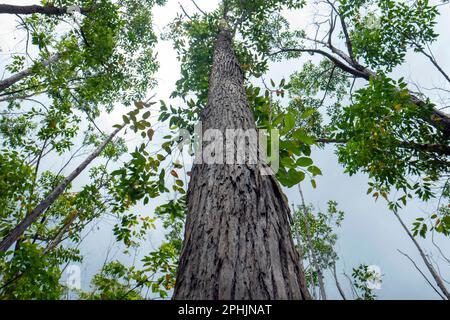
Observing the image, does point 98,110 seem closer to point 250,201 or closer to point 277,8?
point 277,8

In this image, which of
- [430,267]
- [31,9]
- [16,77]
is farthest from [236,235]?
[430,267]

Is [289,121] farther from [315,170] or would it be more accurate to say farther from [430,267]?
[430,267]

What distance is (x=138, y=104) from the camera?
2.24m

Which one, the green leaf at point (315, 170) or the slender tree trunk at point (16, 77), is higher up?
the slender tree trunk at point (16, 77)

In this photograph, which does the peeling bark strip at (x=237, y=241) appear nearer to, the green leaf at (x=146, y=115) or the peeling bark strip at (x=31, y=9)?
the green leaf at (x=146, y=115)

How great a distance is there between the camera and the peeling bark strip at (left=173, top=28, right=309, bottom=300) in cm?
87

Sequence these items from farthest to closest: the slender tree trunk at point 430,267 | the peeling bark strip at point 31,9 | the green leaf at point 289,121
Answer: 1. the slender tree trunk at point 430,267
2. the peeling bark strip at point 31,9
3. the green leaf at point 289,121

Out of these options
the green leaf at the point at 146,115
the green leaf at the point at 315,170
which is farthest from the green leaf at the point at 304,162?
the green leaf at the point at 146,115

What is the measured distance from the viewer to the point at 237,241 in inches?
40.3

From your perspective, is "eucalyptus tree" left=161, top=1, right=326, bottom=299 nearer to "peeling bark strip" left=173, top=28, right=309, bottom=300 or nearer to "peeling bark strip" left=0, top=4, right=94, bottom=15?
"peeling bark strip" left=173, top=28, right=309, bottom=300

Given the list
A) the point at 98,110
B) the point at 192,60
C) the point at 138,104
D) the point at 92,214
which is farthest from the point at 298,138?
the point at 98,110

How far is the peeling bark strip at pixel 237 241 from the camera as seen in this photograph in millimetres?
868

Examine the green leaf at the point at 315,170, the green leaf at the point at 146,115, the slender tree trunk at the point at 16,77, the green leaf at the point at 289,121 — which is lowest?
the green leaf at the point at 315,170

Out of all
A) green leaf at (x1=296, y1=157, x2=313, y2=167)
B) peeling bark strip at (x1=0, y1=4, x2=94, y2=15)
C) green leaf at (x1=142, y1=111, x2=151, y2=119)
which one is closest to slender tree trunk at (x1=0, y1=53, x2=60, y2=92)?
peeling bark strip at (x1=0, y1=4, x2=94, y2=15)
